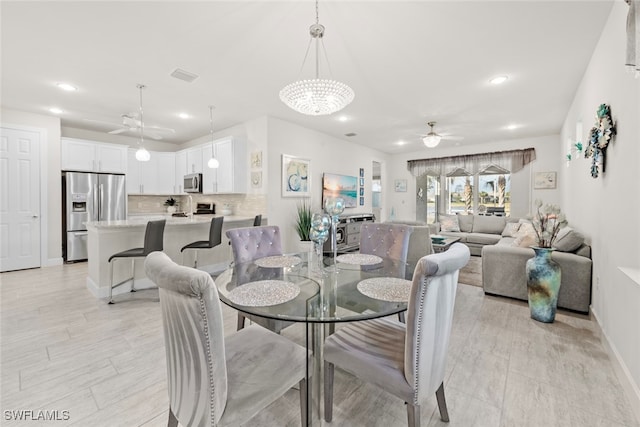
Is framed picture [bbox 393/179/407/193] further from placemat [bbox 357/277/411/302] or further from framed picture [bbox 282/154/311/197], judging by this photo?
placemat [bbox 357/277/411/302]

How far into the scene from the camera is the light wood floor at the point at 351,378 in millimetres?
1490

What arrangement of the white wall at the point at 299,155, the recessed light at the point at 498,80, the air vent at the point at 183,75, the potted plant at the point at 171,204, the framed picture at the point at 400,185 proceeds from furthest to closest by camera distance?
the framed picture at the point at 400,185 → the potted plant at the point at 171,204 → the white wall at the point at 299,155 → the recessed light at the point at 498,80 → the air vent at the point at 183,75

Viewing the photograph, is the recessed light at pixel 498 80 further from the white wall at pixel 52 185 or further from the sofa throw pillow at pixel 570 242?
the white wall at pixel 52 185

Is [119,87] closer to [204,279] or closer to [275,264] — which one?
[275,264]

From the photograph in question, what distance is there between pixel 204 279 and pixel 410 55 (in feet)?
9.24

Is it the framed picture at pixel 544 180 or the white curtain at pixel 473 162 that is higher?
the white curtain at pixel 473 162

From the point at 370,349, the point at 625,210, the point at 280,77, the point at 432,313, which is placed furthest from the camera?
the point at 280,77

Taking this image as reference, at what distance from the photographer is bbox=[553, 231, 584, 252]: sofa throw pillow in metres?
2.85

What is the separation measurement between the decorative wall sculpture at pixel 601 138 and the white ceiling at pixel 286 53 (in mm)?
742

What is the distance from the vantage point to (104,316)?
8.97ft

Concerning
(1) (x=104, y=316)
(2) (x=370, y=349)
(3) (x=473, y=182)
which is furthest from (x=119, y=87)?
(3) (x=473, y=182)

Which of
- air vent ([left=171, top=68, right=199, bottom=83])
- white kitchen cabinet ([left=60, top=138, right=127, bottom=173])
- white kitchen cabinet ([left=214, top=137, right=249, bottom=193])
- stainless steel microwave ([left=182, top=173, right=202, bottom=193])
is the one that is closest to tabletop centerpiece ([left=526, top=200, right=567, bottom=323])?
air vent ([left=171, top=68, right=199, bottom=83])

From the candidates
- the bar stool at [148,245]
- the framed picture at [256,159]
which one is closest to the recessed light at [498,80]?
the framed picture at [256,159]

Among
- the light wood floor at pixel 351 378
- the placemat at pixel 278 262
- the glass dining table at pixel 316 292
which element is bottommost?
the light wood floor at pixel 351 378
